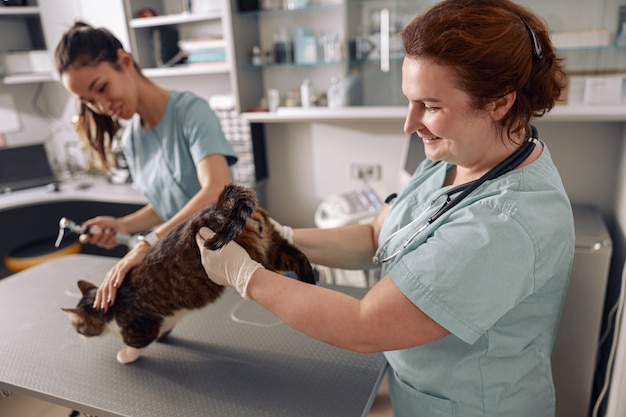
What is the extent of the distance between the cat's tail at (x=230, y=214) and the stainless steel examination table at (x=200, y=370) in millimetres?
340

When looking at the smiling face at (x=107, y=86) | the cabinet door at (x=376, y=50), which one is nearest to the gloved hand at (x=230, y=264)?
the smiling face at (x=107, y=86)

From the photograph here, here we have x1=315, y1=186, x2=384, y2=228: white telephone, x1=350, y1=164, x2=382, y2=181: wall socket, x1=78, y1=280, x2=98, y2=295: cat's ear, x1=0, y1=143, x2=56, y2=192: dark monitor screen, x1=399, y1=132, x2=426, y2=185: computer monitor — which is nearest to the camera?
x1=78, y1=280, x2=98, y2=295: cat's ear

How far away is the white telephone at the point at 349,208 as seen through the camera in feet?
6.82

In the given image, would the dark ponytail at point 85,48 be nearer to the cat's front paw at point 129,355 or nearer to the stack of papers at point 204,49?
the cat's front paw at point 129,355

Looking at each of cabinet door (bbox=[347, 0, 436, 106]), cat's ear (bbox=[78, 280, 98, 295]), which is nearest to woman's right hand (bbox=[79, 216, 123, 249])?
cat's ear (bbox=[78, 280, 98, 295])

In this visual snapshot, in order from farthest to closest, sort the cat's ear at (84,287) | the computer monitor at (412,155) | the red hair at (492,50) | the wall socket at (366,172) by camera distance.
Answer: the wall socket at (366,172)
the computer monitor at (412,155)
the cat's ear at (84,287)
the red hair at (492,50)

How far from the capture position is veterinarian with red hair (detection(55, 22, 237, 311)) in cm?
133

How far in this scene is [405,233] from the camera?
3.01 ft

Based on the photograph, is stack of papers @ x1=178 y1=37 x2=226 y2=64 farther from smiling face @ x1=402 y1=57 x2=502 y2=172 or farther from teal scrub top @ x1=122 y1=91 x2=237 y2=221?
smiling face @ x1=402 y1=57 x2=502 y2=172

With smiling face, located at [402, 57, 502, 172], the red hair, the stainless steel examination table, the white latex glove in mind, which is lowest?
the stainless steel examination table

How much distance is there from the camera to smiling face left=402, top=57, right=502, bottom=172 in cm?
74

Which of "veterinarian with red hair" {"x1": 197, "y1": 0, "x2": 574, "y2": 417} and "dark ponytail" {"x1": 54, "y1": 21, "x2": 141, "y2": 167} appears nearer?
"veterinarian with red hair" {"x1": 197, "y1": 0, "x2": 574, "y2": 417}

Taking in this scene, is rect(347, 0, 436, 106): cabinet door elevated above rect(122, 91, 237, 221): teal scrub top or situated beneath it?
elevated above

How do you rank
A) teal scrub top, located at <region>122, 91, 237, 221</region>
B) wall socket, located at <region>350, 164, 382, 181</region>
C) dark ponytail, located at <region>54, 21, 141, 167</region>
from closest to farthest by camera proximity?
dark ponytail, located at <region>54, 21, 141, 167</region>
teal scrub top, located at <region>122, 91, 237, 221</region>
wall socket, located at <region>350, 164, 382, 181</region>
